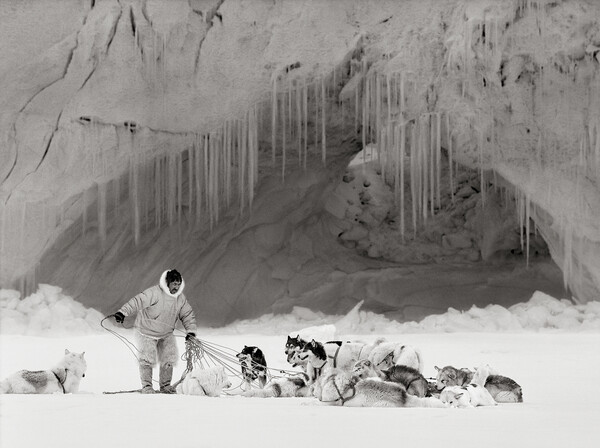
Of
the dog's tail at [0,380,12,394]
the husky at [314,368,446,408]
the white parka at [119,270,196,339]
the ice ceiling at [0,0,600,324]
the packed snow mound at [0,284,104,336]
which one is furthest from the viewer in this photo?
the ice ceiling at [0,0,600,324]

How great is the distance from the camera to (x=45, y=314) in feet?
38.6

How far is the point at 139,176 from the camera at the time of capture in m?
12.3

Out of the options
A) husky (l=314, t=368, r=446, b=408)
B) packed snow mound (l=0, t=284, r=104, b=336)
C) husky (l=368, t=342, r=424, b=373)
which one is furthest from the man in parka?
packed snow mound (l=0, t=284, r=104, b=336)

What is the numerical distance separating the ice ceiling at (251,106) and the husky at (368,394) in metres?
6.94

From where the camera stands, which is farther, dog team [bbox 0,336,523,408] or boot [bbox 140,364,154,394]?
boot [bbox 140,364,154,394]

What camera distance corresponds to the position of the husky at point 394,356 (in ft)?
20.2

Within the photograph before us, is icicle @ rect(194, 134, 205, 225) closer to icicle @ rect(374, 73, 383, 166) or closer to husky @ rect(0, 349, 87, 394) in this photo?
icicle @ rect(374, 73, 383, 166)

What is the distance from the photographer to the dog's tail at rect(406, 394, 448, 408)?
529 cm

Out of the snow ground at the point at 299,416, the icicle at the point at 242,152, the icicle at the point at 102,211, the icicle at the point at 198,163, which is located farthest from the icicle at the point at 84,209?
the snow ground at the point at 299,416

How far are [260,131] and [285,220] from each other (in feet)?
7.99

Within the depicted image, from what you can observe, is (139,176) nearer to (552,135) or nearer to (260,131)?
(260,131)

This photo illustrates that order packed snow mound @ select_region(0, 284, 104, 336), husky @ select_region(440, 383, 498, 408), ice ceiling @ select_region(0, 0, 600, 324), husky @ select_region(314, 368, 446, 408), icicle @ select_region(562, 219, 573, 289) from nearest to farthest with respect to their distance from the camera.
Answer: husky @ select_region(314, 368, 446, 408) < husky @ select_region(440, 383, 498, 408) < packed snow mound @ select_region(0, 284, 104, 336) < ice ceiling @ select_region(0, 0, 600, 324) < icicle @ select_region(562, 219, 573, 289)

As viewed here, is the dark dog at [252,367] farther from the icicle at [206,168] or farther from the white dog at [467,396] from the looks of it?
the icicle at [206,168]

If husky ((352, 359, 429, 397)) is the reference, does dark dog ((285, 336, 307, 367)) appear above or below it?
above
